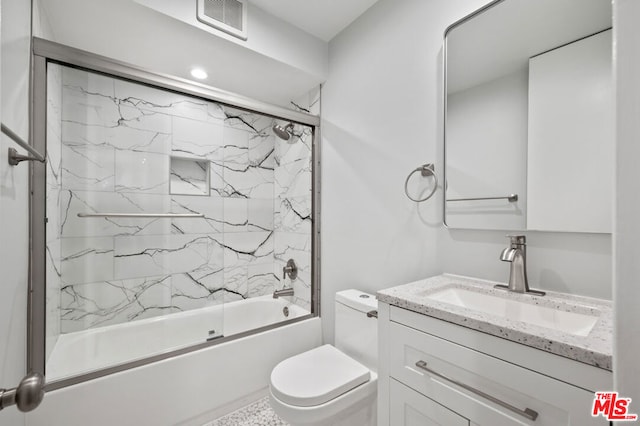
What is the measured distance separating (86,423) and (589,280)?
2.24 m

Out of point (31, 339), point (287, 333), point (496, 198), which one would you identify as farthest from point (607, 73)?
point (31, 339)

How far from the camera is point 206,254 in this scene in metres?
2.10

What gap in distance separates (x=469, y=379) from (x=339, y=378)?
31.0 inches

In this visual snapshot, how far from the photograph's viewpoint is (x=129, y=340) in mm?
1624

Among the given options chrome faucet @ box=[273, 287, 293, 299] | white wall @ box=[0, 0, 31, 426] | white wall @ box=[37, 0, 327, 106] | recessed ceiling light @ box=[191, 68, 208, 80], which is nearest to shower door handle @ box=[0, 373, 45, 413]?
white wall @ box=[0, 0, 31, 426]

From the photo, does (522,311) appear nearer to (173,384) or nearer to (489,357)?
(489,357)

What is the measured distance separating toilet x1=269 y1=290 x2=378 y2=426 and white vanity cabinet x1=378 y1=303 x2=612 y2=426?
0.32 m

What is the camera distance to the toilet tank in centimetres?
152

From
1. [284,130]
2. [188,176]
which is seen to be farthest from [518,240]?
[188,176]

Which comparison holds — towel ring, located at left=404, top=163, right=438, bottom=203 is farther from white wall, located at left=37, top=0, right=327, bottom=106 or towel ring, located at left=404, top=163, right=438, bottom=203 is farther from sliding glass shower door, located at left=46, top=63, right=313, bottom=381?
white wall, located at left=37, top=0, right=327, bottom=106

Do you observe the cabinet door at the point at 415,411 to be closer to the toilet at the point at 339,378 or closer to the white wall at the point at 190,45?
the toilet at the point at 339,378

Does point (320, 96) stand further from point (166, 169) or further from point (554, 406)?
point (554, 406)

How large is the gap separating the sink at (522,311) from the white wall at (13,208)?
1.52 m

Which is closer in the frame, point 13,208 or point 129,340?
point 13,208
